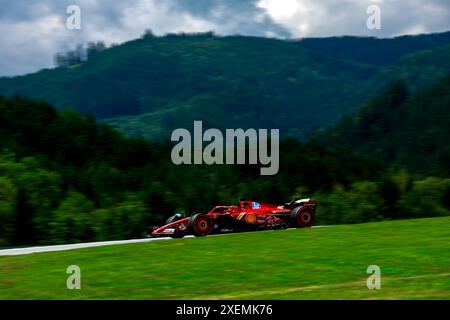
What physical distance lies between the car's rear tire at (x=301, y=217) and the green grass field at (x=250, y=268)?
2.70 m

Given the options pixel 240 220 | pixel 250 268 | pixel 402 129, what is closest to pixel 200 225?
pixel 240 220

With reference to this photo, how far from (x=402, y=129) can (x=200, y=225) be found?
119 meters

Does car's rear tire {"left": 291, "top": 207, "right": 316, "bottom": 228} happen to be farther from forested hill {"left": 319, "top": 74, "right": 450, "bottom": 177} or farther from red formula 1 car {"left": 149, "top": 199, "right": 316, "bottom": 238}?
forested hill {"left": 319, "top": 74, "right": 450, "bottom": 177}

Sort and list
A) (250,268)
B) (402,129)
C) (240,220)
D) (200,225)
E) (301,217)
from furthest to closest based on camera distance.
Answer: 1. (402,129)
2. (301,217)
3. (240,220)
4. (200,225)
5. (250,268)

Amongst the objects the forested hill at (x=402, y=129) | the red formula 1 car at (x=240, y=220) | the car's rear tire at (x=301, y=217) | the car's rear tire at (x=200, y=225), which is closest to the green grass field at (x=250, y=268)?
the car's rear tire at (x=200, y=225)

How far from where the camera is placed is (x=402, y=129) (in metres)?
134

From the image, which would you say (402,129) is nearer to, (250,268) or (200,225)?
(200,225)

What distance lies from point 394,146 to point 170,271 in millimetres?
118526

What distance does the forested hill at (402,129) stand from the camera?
114 meters

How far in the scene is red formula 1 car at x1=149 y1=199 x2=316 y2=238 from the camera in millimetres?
21125

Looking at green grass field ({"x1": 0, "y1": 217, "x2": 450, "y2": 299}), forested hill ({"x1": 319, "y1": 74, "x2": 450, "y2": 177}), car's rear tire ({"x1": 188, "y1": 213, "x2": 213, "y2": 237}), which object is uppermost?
forested hill ({"x1": 319, "y1": 74, "x2": 450, "y2": 177})

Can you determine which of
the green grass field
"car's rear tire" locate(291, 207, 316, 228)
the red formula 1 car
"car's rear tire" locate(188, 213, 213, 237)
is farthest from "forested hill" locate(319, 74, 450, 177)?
the green grass field

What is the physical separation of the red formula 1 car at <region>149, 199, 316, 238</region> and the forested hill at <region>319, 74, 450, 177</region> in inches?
3307
